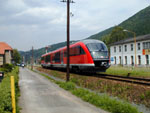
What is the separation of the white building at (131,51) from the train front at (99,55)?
77.9 ft

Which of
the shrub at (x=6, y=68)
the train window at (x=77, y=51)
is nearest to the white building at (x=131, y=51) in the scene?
the train window at (x=77, y=51)

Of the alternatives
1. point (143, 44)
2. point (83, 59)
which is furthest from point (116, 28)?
point (83, 59)

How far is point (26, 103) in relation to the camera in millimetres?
8438

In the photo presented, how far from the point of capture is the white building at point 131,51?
47.1 metres

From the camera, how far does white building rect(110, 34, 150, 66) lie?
4706cm

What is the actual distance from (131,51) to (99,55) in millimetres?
35769

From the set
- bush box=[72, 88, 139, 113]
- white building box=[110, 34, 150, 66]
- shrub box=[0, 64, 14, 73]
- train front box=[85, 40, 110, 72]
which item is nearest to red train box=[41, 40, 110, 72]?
train front box=[85, 40, 110, 72]

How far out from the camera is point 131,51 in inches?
2071

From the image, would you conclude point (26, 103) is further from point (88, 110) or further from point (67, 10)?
point (67, 10)

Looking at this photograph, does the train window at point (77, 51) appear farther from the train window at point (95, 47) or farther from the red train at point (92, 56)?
the train window at point (95, 47)

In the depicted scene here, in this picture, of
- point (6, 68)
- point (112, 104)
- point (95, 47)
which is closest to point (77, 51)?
point (95, 47)

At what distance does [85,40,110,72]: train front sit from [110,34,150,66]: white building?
23.7 meters

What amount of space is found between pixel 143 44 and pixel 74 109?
44.1 m

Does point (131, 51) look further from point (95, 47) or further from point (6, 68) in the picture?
point (95, 47)
